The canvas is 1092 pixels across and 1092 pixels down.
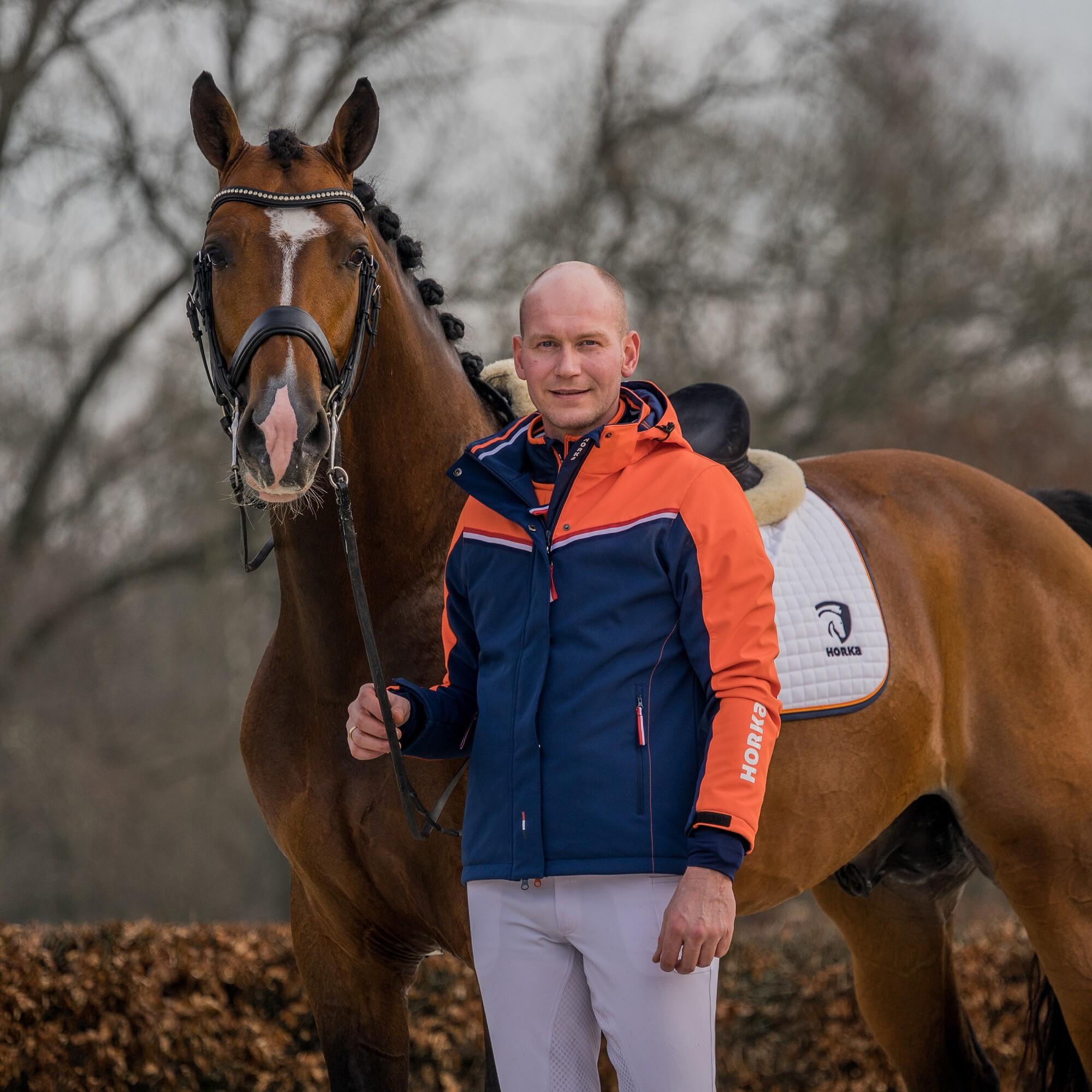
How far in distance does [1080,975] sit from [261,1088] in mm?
2454

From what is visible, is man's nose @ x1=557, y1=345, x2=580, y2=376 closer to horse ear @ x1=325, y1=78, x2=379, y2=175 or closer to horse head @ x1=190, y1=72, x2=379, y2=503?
horse head @ x1=190, y1=72, x2=379, y2=503

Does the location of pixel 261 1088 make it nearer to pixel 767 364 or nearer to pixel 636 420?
pixel 636 420

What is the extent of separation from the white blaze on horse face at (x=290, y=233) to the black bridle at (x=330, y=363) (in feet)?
0.08

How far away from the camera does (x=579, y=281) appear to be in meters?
2.04

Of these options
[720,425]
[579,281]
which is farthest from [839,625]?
[579,281]

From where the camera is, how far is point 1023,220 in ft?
44.7

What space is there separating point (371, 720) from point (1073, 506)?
2.56m

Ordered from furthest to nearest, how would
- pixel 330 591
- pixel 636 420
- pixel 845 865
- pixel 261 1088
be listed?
pixel 261 1088, pixel 845 865, pixel 330 591, pixel 636 420

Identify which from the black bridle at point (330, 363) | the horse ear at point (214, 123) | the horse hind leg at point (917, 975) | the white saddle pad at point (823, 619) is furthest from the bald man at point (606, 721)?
Answer: the horse hind leg at point (917, 975)

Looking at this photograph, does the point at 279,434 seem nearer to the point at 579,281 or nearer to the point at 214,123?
the point at 579,281

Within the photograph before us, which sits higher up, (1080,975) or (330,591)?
(330,591)

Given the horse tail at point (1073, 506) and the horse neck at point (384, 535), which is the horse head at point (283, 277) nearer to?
the horse neck at point (384, 535)

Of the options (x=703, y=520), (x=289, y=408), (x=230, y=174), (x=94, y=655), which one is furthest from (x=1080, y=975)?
(x=94, y=655)

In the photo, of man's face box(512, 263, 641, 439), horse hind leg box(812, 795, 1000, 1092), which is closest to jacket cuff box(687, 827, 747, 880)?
man's face box(512, 263, 641, 439)
